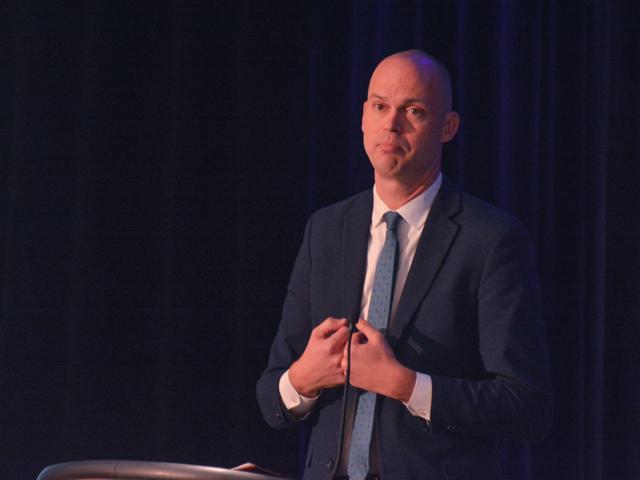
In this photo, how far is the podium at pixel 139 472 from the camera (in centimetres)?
88

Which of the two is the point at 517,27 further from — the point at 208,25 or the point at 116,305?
the point at 116,305

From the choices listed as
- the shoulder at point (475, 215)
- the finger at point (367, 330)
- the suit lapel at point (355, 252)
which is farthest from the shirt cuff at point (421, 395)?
the shoulder at point (475, 215)

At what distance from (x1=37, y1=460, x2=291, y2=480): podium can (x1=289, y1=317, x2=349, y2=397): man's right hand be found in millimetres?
674

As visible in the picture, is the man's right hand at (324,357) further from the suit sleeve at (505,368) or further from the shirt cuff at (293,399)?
the suit sleeve at (505,368)

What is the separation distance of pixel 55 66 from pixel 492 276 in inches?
75.3

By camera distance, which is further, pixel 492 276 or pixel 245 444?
pixel 245 444

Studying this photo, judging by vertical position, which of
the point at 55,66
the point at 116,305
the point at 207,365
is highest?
the point at 55,66

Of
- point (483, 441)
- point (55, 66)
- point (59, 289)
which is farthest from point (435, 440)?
point (55, 66)

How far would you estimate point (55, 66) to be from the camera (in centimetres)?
299

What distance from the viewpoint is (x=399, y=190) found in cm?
190

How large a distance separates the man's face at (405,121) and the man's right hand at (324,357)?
40cm

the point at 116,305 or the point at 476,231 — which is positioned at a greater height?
the point at 476,231

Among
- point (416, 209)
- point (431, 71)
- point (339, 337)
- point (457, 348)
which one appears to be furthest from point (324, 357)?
point (431, 71)

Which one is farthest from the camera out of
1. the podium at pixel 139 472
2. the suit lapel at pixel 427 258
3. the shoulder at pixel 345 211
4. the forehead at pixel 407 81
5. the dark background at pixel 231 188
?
the dark background at pixel 231 188
